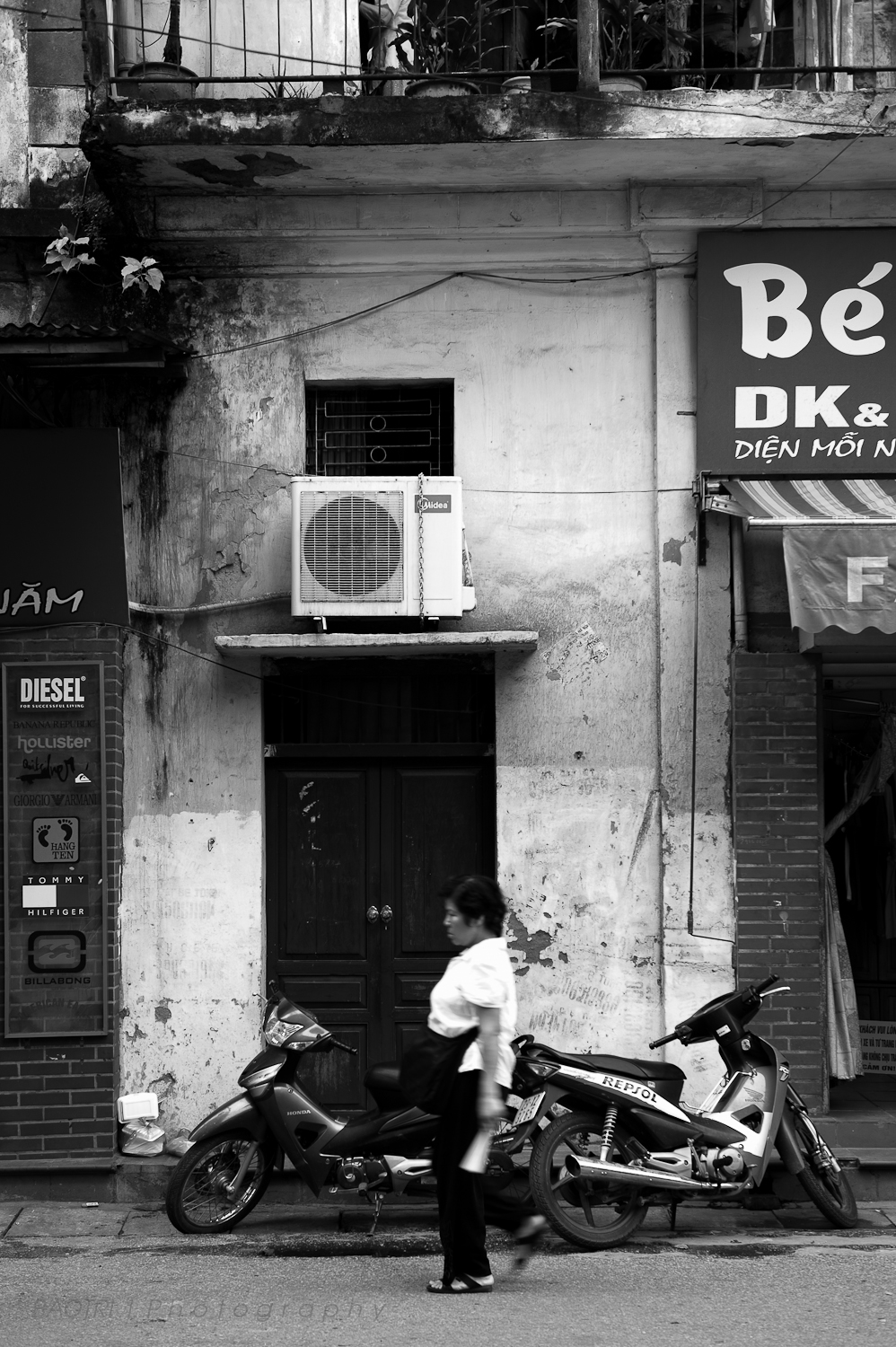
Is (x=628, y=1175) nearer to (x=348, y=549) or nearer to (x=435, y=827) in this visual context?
(x=435, y=827)

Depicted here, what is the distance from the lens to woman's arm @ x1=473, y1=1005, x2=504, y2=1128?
225 inches

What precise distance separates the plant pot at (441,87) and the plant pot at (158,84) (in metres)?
1.26

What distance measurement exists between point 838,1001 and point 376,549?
388 centimetres

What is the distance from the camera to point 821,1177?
724 cm

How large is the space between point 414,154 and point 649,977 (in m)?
4.82

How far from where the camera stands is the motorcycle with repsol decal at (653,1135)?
684 cm

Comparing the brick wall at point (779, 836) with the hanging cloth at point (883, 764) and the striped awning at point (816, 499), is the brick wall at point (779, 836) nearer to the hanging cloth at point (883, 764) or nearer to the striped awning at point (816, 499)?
the striped awning at point (816, 499)

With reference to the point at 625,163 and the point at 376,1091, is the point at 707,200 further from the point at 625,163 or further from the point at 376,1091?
the point at 376,1091

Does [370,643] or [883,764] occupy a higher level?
[370,643]

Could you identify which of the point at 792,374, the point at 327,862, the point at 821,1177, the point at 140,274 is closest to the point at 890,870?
the point at 821,1177

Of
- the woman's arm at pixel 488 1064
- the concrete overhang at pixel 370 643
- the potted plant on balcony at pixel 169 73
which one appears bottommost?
the woman's arm at pixel 488 1064

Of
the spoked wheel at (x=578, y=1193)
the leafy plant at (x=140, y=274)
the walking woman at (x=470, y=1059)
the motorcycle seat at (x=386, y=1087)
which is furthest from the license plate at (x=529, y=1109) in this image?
the leafy plant at (x=140, y=274)

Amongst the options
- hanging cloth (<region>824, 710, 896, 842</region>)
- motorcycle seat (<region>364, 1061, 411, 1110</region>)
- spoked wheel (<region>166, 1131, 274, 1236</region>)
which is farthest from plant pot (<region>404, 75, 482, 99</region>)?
spoked wheel (<region>166, 1131, 274, 1236</region>)

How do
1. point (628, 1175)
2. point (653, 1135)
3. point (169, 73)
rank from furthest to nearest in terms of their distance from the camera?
point (169, 73)
point (653, 1135)
point (628, 1175)
